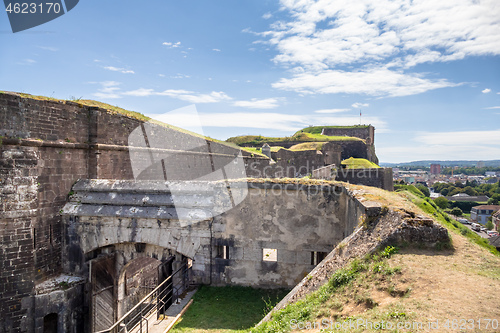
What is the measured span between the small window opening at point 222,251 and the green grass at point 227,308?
2.50 ft

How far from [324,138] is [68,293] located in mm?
35463

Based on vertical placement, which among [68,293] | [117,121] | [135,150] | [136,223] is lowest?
[68,293]

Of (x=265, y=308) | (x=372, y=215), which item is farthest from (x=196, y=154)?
(x=372, y=215)

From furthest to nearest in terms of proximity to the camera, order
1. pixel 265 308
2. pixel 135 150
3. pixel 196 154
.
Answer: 1. pixel 196 154
2. pixel 135 150
3. pixel 265 308

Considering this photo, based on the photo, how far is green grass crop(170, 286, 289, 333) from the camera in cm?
623

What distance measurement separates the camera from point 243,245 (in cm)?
779

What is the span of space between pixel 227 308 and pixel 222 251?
4.61 feet

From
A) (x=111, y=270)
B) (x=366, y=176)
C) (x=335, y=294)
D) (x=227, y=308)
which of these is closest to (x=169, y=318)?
(x=227, y=308)

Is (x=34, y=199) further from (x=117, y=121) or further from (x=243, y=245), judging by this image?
(x=243, y=245)

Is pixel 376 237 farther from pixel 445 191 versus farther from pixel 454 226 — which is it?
pixel 445 191

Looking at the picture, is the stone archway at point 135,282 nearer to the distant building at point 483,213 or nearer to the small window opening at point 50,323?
the small window opening at point 50,323

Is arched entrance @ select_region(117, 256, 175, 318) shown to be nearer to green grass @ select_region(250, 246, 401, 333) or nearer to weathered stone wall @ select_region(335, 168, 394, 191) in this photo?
green grass @ select_region(250, 246, 401, 333)

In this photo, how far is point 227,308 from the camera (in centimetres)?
692

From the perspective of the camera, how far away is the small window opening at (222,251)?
308 inches
